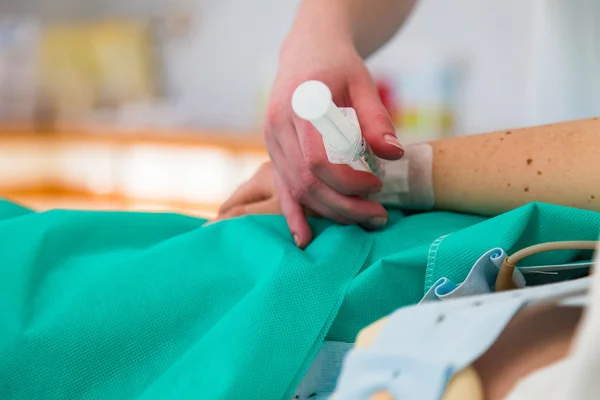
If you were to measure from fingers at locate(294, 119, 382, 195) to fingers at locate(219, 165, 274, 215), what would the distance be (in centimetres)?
16

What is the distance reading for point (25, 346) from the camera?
49 centimetres

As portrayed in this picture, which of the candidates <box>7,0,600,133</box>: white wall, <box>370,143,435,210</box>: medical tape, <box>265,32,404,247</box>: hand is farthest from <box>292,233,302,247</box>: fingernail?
<box>7,0,600,133</box>: white wall

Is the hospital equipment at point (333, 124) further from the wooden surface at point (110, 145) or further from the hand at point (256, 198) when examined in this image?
the wooden surface at point (110, 145)

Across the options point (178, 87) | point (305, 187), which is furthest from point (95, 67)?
point (305, 187)

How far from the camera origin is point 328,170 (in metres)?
0.59

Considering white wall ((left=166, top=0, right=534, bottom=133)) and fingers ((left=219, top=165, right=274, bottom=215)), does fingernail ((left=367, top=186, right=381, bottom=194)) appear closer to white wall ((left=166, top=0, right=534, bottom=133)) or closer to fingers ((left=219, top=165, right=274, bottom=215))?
fingers ((left=219, top=165, right=274, bottom=215))

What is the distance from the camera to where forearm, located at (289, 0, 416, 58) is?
72 cm

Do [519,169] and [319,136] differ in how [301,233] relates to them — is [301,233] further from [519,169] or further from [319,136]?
[519,169]

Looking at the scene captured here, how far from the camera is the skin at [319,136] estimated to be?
0.60 metres

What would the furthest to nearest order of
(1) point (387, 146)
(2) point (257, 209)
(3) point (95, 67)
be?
(3) point (95, 67) → (2) point (257, 209) → (1) point (387, 146)

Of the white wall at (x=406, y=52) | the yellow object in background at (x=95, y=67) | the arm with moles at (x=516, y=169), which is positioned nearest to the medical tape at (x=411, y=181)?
the arm with moles at (x=516, y=169)

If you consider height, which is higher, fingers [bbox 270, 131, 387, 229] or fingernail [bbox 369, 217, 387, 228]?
fingers [bbox 270, 131, 387, 229]

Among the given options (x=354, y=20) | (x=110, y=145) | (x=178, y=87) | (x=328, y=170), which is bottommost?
(x=110, y=145)

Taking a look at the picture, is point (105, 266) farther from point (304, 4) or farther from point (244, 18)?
point (244, 18)
